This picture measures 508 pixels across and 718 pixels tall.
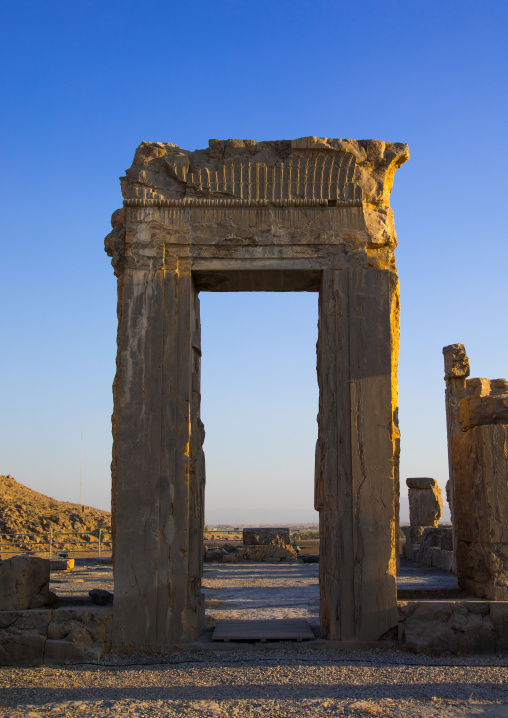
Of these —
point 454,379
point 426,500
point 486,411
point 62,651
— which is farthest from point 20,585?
point 426,500

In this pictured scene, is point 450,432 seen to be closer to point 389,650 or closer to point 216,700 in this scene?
point 389,650

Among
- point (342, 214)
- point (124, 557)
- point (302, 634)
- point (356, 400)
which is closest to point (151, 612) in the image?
point (124, 557)

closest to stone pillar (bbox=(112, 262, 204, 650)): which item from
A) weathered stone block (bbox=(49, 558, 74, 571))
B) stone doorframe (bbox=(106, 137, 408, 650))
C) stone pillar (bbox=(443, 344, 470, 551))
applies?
stone doorframe (bbox=(106, 137, 408, 650))

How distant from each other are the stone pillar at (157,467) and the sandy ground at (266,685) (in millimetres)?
341

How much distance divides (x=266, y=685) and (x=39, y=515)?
2026cm

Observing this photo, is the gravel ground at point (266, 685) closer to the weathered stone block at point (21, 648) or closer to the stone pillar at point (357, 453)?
the weathered stone block at point (21, 648)

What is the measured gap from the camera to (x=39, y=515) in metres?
23.0

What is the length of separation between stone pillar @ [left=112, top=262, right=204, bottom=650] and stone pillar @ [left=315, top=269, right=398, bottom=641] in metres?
1.16

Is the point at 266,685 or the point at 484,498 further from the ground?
the point at 484,498

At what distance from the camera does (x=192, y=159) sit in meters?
6.14

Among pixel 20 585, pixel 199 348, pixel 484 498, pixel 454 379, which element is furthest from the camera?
pixel 454 379

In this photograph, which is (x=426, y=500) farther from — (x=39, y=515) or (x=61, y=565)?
(x=39, y=515)

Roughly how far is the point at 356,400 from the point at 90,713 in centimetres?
312

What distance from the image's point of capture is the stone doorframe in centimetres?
551
